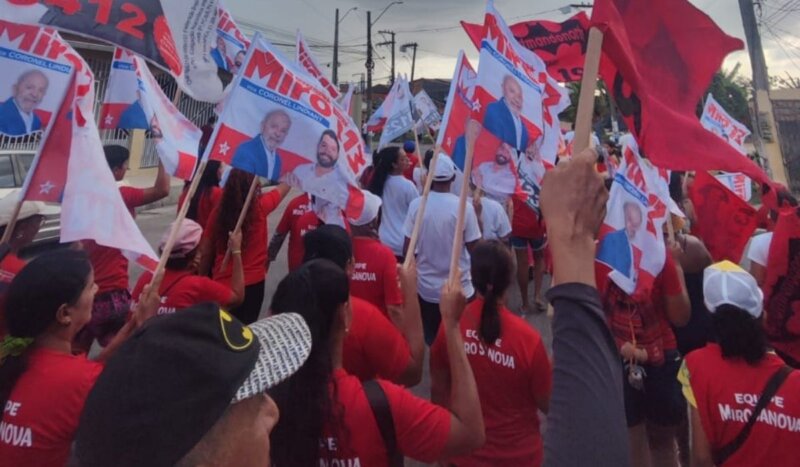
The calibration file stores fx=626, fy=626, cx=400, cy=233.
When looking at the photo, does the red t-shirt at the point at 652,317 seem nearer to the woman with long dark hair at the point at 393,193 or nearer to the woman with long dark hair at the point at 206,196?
the woman with long dark hair at the point at 393,193

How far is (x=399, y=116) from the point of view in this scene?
8.08 m

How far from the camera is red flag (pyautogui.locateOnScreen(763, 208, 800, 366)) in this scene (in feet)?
10.7

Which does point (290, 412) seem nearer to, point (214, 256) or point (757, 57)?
point (214, 256)

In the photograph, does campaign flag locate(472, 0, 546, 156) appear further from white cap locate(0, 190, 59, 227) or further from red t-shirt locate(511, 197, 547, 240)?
red t-shirt locate(511, 197, 547, 240)

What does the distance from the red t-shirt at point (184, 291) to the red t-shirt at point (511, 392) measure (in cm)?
144

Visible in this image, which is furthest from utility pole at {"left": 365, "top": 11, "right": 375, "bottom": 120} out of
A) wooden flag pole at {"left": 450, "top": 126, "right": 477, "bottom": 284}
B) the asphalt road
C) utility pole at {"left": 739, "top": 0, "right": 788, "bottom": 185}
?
wooden flag pole at {"left": 450, "top": 126, "right": 477, "bottom": 284}

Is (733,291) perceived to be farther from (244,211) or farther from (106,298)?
(106,298)

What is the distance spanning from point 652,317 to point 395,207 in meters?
2.91

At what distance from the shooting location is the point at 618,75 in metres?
2.19

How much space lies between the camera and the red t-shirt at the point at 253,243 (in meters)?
4.32

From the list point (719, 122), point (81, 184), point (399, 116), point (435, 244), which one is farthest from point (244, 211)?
point (399, 116)

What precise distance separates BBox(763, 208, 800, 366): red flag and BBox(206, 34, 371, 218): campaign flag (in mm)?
2331

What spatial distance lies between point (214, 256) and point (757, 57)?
12721 millimetres

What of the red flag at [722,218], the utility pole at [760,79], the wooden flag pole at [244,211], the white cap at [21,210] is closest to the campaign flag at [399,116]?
the wooden flag pole at [244,211]
